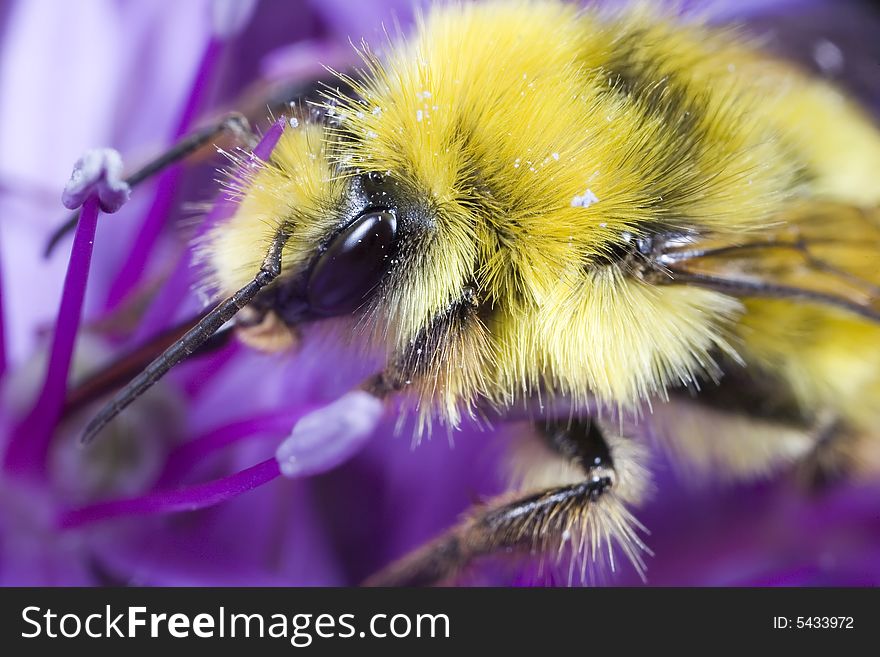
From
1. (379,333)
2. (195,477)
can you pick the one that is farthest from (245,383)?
(379,333)

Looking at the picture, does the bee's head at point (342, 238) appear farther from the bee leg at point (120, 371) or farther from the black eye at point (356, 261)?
the bee leg at point (120, 371)

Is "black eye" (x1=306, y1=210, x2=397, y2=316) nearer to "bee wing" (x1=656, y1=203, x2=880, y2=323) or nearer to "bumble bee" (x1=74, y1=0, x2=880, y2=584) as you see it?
"bumble bee" (x1=74, y1=0, x2=880, y2=584)

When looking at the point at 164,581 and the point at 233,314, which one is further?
the point at 164,581

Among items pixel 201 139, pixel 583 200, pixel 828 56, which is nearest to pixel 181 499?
pixel 201 139

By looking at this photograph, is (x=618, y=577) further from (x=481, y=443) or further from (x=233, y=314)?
(x=233, y=314)

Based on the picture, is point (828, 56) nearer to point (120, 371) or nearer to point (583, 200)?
point (583, 200)

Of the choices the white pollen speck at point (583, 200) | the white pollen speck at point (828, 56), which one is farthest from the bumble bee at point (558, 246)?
the white pollen speck at point (828, 56)
